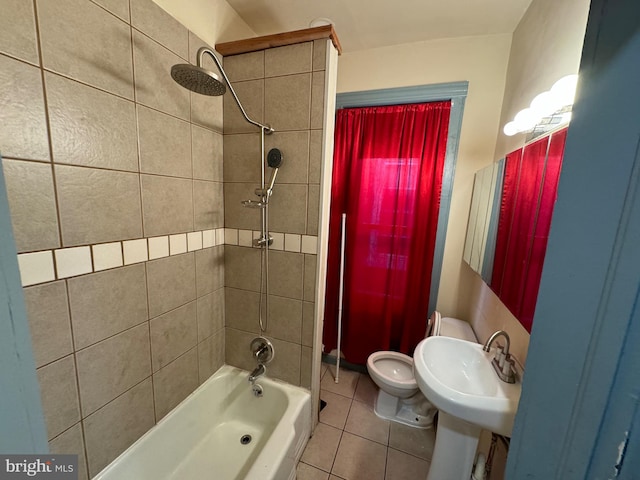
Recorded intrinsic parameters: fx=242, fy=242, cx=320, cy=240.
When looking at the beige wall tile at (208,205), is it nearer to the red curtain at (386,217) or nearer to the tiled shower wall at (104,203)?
the tiled shower wall at (104,203)

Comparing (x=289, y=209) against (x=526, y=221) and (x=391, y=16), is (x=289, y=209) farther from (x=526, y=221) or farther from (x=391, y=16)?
(x=391, y=16)

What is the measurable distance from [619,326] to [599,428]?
0.56 ft

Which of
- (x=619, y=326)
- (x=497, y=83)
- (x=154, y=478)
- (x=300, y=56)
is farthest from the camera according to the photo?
(x=497, y=83)

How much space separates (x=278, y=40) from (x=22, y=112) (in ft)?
3.59

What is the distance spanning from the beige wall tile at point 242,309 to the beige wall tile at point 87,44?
114 cm

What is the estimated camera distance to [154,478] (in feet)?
3.83

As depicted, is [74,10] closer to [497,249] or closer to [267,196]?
[267,196]

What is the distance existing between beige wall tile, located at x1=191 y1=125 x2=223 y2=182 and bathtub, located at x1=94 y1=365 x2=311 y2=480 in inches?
50.4

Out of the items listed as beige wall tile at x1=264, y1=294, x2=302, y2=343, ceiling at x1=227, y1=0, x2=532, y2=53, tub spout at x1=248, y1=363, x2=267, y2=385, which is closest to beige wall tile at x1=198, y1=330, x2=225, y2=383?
tub spout at x1=248, y1=363, x2=267, y2=385

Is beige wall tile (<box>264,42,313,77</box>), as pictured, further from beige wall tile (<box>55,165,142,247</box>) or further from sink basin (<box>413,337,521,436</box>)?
sink basin (<box>413,337,521,436</box>)

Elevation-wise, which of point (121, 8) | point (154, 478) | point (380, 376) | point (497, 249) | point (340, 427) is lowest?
point (340, 427)

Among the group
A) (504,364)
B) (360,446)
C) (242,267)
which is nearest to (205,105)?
(242,267)

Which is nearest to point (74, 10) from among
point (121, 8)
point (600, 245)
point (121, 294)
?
point (121, 8)

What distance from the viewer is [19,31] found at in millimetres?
702
